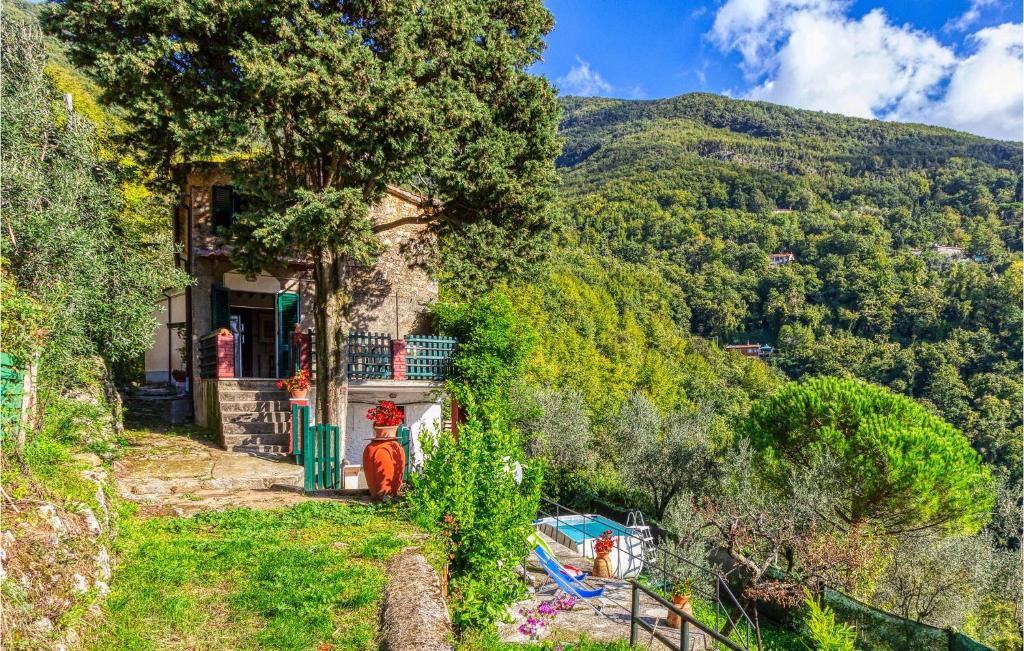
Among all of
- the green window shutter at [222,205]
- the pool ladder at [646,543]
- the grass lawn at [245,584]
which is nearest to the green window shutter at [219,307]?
the green window shutter at [222,205]

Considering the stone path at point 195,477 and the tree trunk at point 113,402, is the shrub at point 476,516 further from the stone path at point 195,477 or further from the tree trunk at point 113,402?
the tree trunk at point 113,402

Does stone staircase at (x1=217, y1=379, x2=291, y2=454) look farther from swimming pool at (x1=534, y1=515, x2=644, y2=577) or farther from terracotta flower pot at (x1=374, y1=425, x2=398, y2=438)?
swimming pool at (x1=534, y1=515, x2=644, y2=577)

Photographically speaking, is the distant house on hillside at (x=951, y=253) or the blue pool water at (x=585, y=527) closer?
the blue pool water at (x=585, y=527)

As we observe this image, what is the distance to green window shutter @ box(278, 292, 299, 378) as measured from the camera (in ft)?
48.1

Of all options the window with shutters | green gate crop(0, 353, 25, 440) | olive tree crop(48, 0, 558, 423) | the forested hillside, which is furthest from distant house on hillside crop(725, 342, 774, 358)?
green gate crop(0, 353, 25, 440)

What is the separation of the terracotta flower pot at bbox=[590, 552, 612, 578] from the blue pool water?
2.73 metres

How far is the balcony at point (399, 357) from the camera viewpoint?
43.4ft

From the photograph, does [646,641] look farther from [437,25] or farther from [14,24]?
[14,24]

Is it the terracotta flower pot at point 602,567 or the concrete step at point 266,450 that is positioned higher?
the concrete step at point 266,450

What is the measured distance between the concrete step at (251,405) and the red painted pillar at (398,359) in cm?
226

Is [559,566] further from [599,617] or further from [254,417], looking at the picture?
[254,417]

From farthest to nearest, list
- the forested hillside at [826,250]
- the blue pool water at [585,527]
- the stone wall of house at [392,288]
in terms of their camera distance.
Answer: the forested hillside at [826,250] < the stone wall of house at [392,288] < the blue pool water at [585,527]

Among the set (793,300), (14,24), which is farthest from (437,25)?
(793,300)

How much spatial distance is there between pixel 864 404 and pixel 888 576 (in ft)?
16.8
